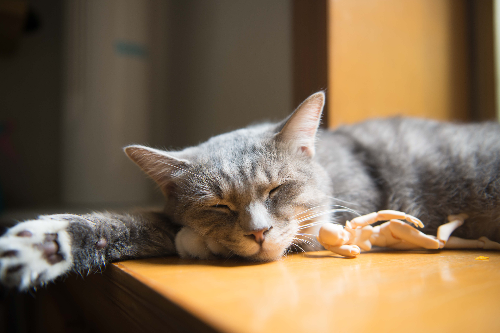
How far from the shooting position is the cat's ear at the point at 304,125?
0.94 m

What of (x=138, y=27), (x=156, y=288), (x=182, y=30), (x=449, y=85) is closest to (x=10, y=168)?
(x=138, y=27)

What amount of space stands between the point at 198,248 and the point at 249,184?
8.8 inches

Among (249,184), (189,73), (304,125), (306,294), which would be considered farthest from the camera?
(189,73)

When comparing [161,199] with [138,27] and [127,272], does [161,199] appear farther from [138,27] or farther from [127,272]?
[127,272]

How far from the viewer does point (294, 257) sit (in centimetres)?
89

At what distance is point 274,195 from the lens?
2.93 ft

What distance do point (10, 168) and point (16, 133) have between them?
0.26m

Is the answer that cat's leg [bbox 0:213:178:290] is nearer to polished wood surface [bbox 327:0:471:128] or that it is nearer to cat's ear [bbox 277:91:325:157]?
cat's ear [bbox 277:91:325:157]

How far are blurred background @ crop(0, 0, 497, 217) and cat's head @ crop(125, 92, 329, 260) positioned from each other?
1.60ft

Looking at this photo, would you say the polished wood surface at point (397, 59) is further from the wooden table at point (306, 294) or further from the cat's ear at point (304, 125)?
the wooden table at point (306, 294)

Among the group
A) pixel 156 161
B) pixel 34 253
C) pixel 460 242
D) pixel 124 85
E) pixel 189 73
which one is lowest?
pixel 460 242

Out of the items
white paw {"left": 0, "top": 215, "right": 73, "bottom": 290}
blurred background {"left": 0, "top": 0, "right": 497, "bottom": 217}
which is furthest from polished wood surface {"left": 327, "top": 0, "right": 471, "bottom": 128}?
white paw {"left": 0, "top": 215, "right": 73, "bottom": 290}

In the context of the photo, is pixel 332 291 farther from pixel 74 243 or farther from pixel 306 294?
pixel 74 243

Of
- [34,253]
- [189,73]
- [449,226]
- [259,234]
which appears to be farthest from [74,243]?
[189,73]
